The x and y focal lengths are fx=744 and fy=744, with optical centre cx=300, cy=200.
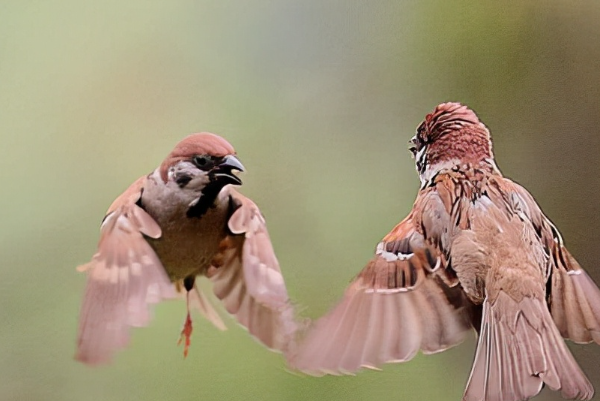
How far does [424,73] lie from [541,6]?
242 mm

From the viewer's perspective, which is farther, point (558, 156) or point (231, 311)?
point (558, 156)

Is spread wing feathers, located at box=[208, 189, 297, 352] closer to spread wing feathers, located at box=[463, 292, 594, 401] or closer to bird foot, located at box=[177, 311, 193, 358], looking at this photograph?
bird foot, located at box=[177, 311, 193, 358]

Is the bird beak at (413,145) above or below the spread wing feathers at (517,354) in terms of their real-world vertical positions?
above

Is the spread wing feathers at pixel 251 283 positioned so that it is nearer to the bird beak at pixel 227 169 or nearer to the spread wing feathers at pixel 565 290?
the bird beak at pixel 227 169

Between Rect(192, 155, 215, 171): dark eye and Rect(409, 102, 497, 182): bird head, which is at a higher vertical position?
Rect(409, 102, 497, 182): bird head

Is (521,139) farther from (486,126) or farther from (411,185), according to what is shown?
(411,185)

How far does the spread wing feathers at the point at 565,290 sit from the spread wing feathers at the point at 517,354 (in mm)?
83

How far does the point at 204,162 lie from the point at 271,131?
0.18 meters

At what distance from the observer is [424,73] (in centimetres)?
116

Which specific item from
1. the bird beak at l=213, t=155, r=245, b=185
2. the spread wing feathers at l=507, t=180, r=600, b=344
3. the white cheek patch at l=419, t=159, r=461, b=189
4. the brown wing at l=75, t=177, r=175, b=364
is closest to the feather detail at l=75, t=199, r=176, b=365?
the brown wing at l=75, t=177, r=175, b=364

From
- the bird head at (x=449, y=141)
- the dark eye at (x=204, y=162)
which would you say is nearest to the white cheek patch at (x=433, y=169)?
the bird head at (x=449, y=141)

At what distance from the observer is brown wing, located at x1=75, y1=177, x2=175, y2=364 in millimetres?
900

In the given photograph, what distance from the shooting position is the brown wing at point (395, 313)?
98 cm

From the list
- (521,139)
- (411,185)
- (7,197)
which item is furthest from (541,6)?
(7,197)
